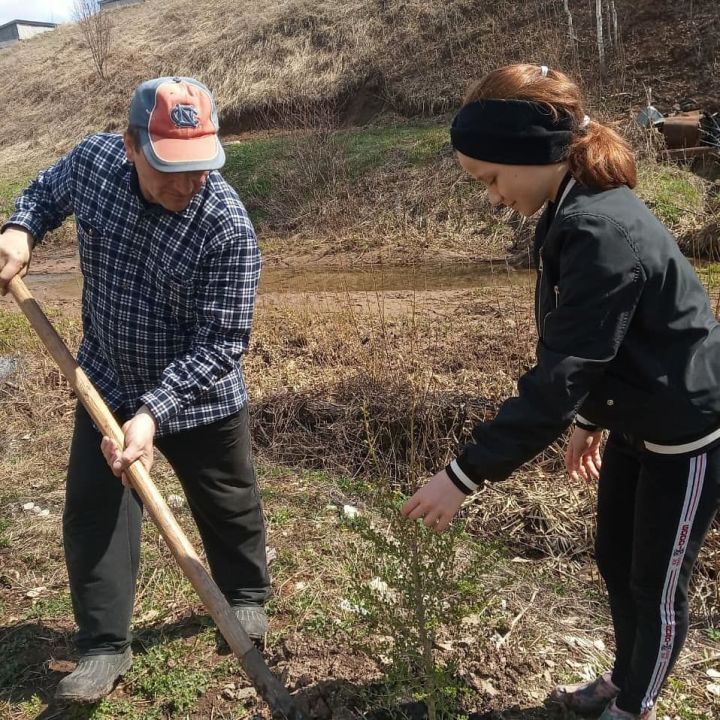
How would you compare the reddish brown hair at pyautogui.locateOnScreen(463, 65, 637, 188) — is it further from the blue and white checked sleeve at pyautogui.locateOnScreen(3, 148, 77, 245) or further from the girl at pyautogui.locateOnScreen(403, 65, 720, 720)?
the blue and white checked sleeve at pyautogui.locateOnScreen(3, 148, 77, 245)

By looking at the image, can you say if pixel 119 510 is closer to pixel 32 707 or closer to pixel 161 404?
pixel 161 404

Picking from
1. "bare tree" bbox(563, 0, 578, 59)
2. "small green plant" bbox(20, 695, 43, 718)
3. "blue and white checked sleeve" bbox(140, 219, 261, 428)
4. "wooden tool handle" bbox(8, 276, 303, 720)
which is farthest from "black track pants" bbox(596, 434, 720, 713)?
"bare tree" bbox(563, 0, 578, 59)

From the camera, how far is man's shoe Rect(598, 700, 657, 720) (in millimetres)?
2135

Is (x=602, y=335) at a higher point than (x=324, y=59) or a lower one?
lower

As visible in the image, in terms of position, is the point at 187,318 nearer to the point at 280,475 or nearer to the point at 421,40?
the point at 280,475

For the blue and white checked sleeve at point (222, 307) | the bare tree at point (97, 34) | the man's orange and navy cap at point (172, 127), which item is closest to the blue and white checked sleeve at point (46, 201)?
the man's orange and navy cap at point (172, 127)

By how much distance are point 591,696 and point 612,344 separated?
136cm

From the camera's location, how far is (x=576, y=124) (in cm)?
174

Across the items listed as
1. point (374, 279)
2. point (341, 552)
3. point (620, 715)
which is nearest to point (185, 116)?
point (341, 552)

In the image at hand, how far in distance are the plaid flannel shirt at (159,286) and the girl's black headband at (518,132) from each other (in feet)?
3.04

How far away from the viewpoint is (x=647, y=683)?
204 cm

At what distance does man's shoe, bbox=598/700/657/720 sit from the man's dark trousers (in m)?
1.38

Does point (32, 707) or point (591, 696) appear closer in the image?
point (591, 696)

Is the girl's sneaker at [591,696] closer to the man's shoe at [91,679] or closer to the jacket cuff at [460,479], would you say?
the jacket cuff at [460,479]
